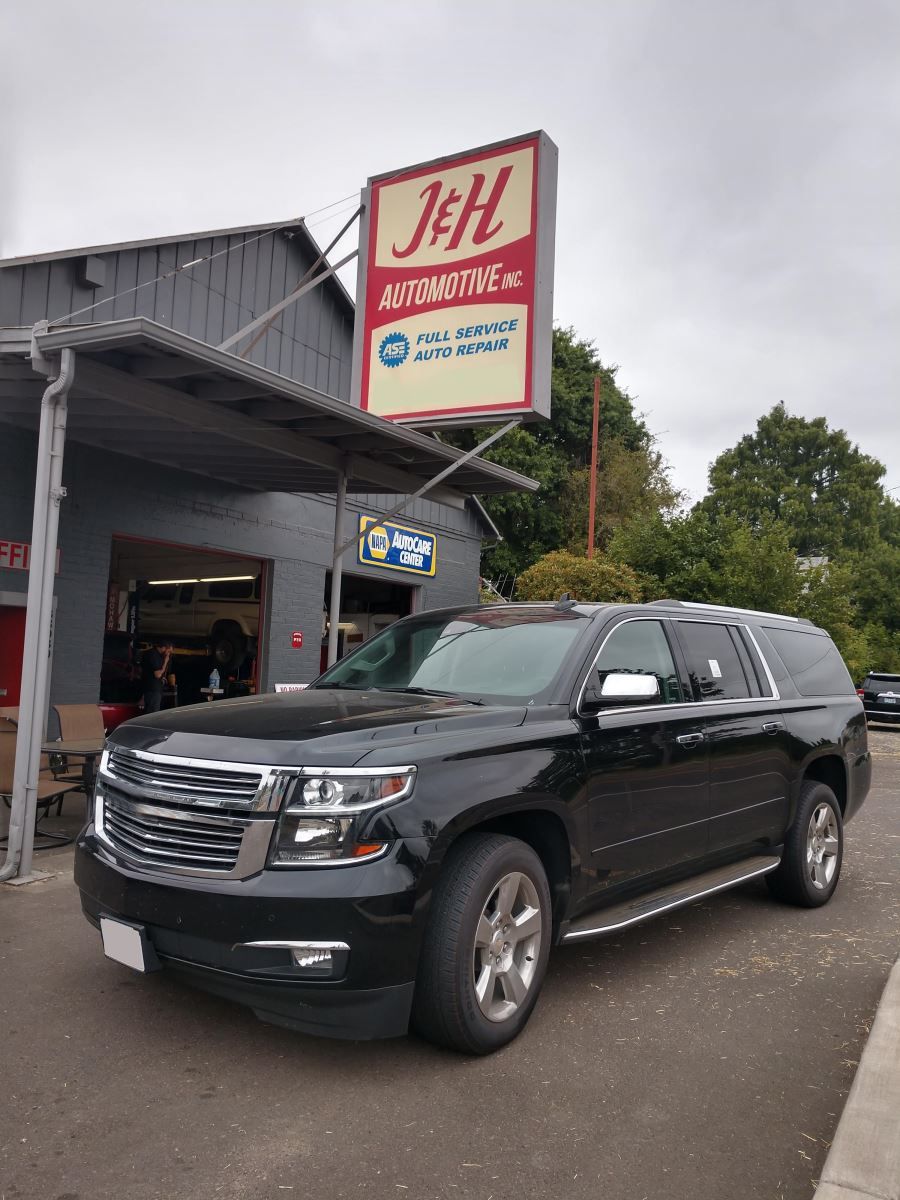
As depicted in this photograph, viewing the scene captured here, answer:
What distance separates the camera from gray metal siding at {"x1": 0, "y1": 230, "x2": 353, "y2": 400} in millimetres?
10008

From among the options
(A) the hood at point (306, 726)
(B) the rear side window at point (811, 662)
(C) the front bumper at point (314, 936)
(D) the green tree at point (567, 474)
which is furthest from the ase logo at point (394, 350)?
(D) the green tree at point (567, 474)

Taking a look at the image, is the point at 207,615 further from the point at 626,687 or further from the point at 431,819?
the point at 431,819

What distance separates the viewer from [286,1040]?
384cm

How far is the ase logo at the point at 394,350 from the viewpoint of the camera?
36.6ft

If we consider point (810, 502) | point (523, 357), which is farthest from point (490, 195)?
point (810, 502)

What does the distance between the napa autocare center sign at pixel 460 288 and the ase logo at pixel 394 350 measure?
0.01 metres

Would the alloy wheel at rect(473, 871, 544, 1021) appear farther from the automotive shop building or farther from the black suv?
the automotive shop building

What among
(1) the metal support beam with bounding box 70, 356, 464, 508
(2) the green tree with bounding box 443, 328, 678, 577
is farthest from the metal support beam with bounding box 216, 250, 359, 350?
(2) the green tree with bounding box 443, 328, 678, 577

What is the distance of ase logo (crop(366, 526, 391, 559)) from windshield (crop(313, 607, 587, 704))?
9.12m

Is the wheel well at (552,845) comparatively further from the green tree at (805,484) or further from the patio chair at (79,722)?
the green tree at (805,484)

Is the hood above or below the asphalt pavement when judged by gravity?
above

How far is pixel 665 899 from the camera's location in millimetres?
4699

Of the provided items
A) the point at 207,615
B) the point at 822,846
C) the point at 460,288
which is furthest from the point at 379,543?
the point at 822,846

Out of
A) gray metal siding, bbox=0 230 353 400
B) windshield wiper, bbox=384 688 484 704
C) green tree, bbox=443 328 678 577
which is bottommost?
windshield wiper, bbox=384 688 484 704
